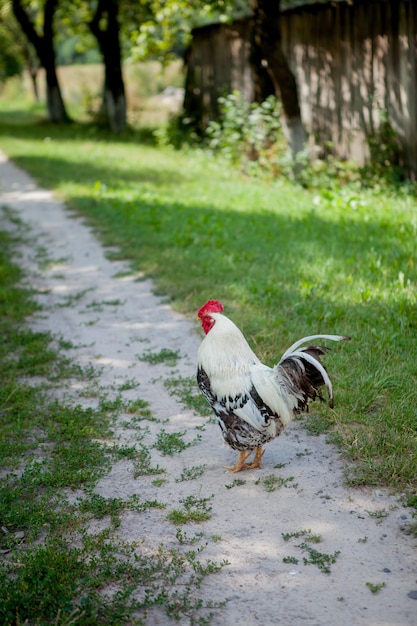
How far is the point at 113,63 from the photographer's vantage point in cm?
2047

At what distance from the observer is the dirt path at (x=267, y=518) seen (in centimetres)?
331

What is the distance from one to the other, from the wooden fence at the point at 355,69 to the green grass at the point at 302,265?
1238 millimetres

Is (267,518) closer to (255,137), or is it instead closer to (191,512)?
(191,512)

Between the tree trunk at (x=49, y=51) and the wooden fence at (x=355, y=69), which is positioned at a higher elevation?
the tree trunk at (x=49, y=51)

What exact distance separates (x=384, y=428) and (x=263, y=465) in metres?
0.86

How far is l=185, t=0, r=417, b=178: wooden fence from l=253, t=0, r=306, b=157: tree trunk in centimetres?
92

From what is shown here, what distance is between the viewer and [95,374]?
6051 millimetres

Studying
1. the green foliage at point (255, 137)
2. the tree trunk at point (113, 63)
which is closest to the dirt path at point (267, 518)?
the green foliage at point (255, 137)

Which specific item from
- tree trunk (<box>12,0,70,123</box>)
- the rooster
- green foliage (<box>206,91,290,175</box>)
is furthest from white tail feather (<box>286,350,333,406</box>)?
tree trunk (<box>12,0,70,123</box>)

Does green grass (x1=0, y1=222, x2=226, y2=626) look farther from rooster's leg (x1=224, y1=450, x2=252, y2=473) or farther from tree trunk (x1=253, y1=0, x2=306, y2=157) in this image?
tree trunk (x1=253, y1=0, x2=306, y2=157)

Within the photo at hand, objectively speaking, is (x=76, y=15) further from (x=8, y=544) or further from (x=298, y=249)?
(x=8, y=544)

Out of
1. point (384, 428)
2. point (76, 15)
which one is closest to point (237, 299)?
point (384, 428)

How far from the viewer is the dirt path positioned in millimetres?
3307

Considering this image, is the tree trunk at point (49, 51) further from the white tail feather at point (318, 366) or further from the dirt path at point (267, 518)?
the white tail feather at point (318, 366)
